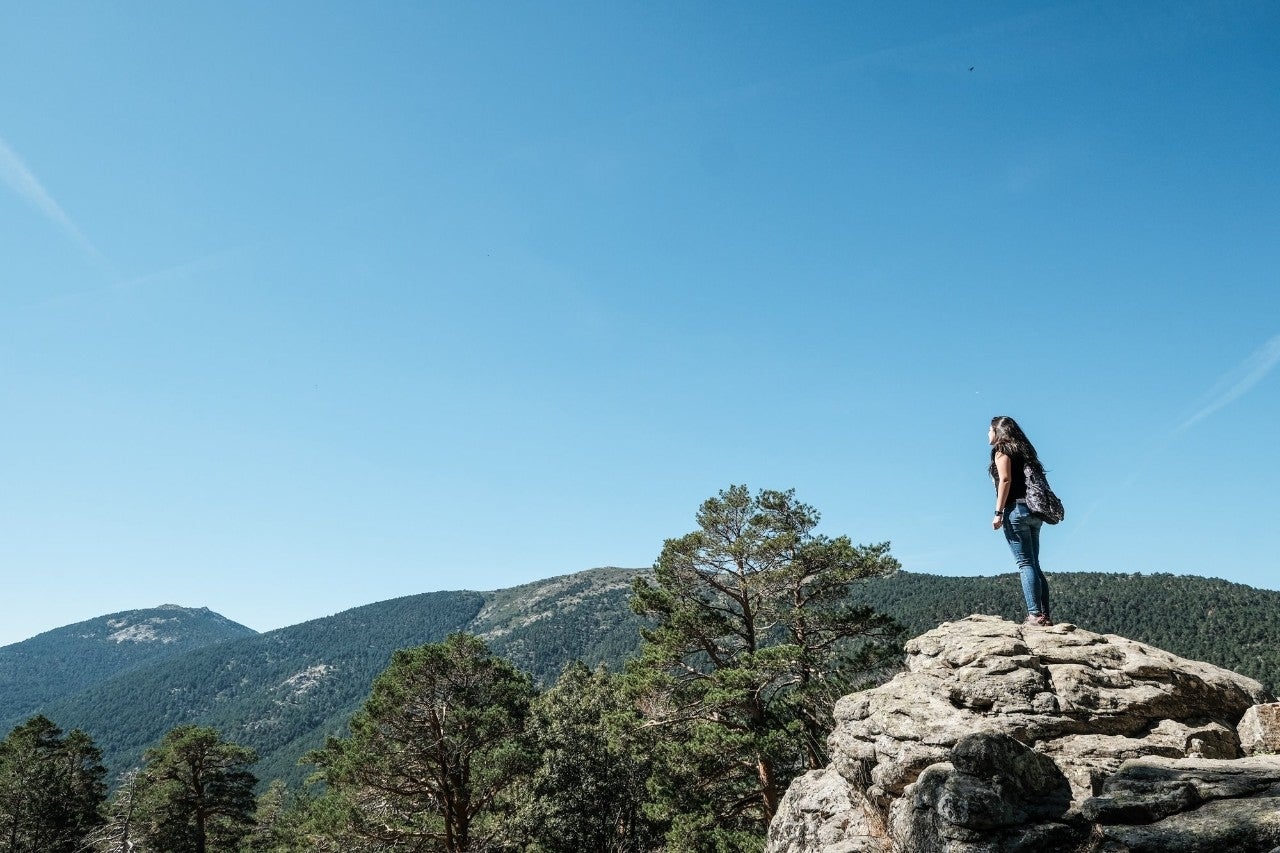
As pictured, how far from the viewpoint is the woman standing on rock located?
935 cm

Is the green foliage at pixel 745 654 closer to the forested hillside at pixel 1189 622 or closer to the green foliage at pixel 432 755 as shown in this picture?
the green foliage at pixel 432 755

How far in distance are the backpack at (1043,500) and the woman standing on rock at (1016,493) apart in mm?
78

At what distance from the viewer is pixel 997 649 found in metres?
10.3

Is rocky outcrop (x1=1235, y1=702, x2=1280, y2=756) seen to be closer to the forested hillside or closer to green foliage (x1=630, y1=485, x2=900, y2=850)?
green foliage (x1=630, y1=485, x2=900, y2=850)

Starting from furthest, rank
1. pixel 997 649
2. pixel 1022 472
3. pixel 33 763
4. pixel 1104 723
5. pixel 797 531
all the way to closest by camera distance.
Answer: pixel 33 763 < pixel 797 531 < pixel 997 649 < pixel 1022 472 < pixel 1104 723

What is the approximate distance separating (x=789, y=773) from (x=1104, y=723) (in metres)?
12.7

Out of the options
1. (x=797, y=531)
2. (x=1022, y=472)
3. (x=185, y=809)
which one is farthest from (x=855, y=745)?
(x=185, y=809)

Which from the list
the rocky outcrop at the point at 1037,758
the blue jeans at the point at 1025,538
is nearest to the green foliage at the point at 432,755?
the rocky outcrop at the point at 1037,758

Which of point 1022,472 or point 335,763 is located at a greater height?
point 1022,472

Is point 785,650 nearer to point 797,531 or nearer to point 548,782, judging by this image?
point 797,531

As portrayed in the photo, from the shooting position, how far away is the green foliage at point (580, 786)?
26844mm

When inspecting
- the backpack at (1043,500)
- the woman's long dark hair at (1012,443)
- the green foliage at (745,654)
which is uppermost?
the woman's long dark hair at (1012,443)

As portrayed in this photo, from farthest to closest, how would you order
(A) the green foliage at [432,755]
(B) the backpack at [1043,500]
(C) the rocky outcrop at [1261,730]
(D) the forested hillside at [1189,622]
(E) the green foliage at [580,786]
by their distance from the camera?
(D) the forested hillside at [1189,622]
(E) the green foliage at [580,786]
(A) the green foliage at [432,755]
(B) the backpack at [1043,500]
(C) the rocky outcrop at [1261,730]

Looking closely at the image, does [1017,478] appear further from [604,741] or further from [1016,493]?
[604,741]
